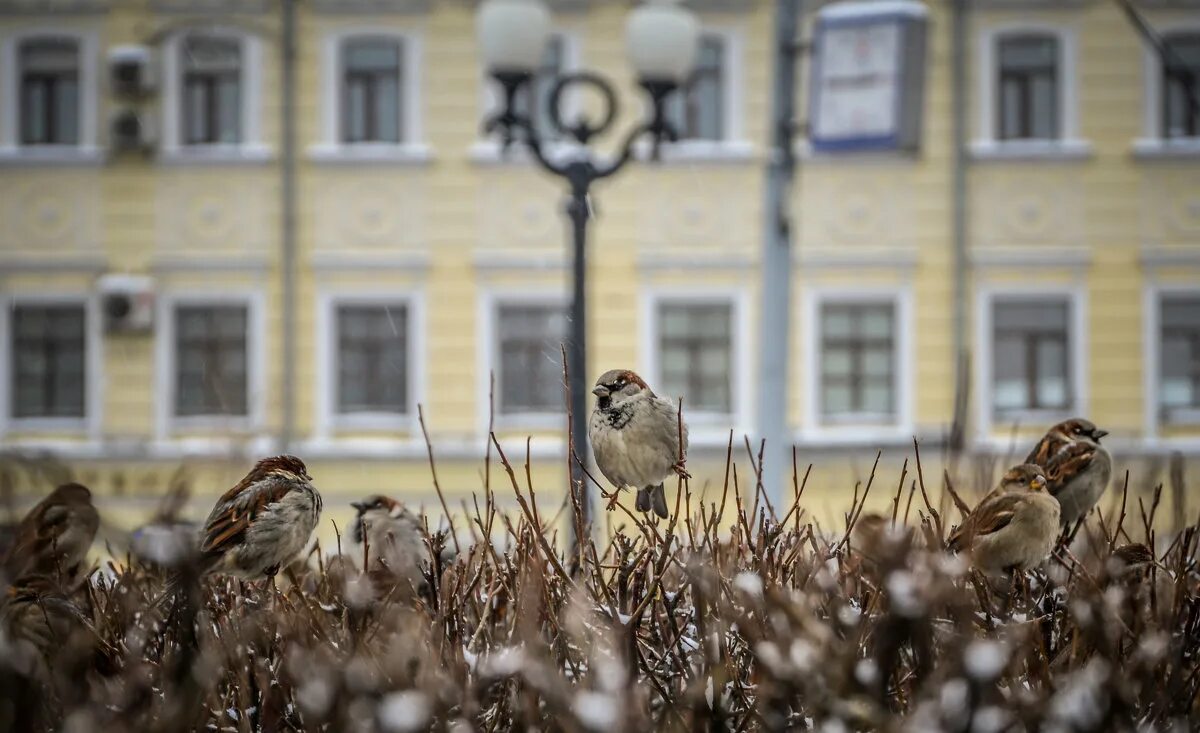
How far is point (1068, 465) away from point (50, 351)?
674 inches

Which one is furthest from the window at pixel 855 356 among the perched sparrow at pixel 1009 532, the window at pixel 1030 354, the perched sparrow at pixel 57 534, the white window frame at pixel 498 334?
the perched sparrow at pixel 1009 532

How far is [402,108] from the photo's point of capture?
60.8 ft

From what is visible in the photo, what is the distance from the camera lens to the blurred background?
18.0m

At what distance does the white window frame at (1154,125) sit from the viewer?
18.3 meters

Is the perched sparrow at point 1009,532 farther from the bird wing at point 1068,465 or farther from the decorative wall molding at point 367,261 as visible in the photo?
the decorative wall molding at point 367,261

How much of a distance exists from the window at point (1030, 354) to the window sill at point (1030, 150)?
5.64ft

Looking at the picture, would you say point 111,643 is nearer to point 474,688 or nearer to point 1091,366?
point 474,688

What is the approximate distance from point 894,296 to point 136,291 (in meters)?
9.08

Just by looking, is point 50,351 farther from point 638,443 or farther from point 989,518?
point 989,518

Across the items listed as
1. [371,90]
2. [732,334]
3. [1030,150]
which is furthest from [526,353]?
[1030,150]

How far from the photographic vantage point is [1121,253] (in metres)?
18.2

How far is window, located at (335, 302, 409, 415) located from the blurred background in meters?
0.04

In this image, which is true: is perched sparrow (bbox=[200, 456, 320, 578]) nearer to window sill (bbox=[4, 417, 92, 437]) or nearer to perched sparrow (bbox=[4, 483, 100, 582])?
perched sparrow (bbox=[4, 483, 100, 582])

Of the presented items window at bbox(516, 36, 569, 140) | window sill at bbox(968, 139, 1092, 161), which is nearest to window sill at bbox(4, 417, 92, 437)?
window at bbox(516, 36, 569, 140)
